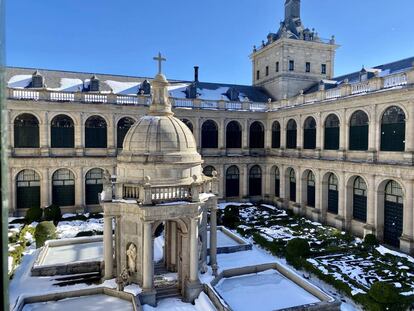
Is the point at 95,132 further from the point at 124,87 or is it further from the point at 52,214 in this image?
the point at 52,214

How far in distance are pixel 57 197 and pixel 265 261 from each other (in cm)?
2692

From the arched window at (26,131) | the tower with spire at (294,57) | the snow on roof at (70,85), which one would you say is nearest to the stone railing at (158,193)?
the arched window at (26,131)

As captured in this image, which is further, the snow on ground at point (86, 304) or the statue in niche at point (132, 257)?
the statue in niche at point (132, 257)

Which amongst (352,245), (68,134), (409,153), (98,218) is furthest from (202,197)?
(68,134)

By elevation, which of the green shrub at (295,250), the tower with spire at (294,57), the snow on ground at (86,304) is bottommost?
the snow on ground at (86,304)

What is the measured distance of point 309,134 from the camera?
39.7 metres

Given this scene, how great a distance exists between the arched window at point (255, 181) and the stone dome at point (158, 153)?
29.4 m

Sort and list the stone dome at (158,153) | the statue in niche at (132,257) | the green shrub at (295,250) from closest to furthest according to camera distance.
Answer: the stone dome at (158,153) → the statue in niche at (132,257) → the green shrub at (295,250)

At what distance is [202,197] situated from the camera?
19.3 m

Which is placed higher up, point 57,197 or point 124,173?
point 124,173

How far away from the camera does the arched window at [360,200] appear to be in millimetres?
32344

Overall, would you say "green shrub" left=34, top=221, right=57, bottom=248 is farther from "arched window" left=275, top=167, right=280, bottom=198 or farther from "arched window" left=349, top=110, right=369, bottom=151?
"arched window" left=275, top=167, right=280, bottom=198

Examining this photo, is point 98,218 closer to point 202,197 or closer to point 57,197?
point 57,197

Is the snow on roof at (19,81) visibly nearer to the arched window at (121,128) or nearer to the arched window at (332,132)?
the arched window at (121,128)
